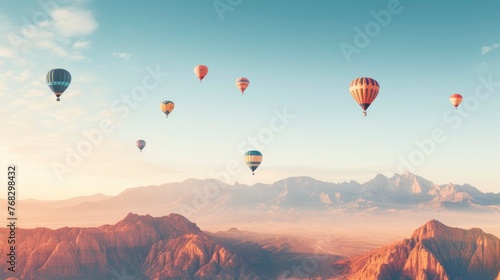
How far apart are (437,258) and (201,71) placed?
330 feet

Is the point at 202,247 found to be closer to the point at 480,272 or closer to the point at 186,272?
the point at 186,272

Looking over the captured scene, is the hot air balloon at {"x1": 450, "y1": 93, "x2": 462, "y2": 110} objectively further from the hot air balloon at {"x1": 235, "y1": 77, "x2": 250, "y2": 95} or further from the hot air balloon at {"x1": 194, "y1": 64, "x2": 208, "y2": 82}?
the hot air balloon at {"x1": 194, "y1": 64, "x2": 208, "y2": 82}

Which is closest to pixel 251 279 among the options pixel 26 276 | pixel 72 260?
pixel 72 260

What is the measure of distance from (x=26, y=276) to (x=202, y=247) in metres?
63.3

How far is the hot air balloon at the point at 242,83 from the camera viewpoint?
506ft

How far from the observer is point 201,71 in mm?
150250

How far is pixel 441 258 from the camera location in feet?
552

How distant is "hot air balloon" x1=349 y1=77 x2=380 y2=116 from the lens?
119750mm

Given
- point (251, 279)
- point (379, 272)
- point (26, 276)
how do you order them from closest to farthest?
point (379, 272) < point (26, 276) < point (251, 279)

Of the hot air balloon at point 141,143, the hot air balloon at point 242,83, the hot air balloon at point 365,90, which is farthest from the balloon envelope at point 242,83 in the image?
the hot air balloon at point 141,143

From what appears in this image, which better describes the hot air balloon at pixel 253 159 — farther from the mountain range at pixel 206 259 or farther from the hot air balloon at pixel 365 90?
the mountain range at pixel 206 259

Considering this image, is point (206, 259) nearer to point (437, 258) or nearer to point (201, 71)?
point (201, 71)

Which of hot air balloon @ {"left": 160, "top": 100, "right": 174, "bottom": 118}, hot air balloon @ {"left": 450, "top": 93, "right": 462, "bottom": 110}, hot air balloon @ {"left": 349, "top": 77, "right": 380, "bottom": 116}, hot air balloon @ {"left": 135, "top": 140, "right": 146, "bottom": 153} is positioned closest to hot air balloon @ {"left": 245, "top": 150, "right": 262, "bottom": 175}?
hot air balloon @ {"left": 160, "top": 100, "right": 174, "bottom": 118}

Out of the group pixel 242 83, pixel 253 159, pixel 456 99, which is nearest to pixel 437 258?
pixel 456 99
